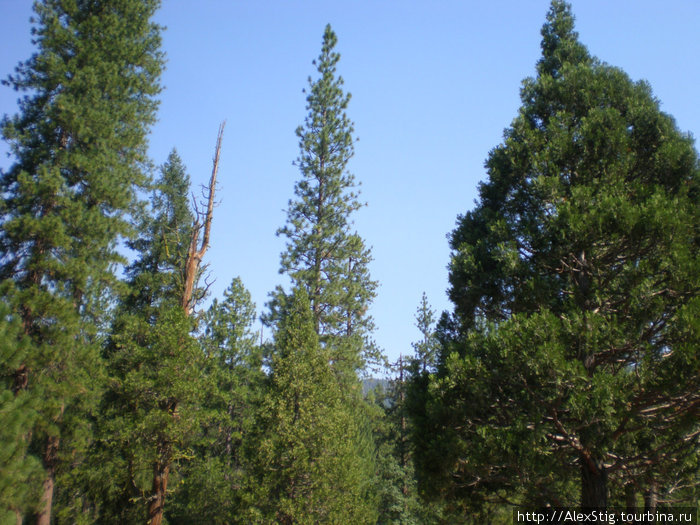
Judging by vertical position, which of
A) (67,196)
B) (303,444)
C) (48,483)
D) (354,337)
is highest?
(67,196)

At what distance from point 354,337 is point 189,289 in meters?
9.22

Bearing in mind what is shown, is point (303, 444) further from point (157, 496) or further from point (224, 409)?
point (224, 409)

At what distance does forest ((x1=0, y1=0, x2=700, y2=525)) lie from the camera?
6.94 m

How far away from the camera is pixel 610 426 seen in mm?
6285

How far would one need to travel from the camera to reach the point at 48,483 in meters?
12.1

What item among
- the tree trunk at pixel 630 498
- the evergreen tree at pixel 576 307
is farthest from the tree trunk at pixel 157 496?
the tree trunk at pixel 630 498

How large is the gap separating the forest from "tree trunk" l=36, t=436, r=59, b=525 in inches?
2.8

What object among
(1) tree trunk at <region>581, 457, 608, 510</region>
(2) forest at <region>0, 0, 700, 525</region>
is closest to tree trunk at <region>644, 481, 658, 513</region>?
(2) forest at <region>0, 0, 700, 525</region>

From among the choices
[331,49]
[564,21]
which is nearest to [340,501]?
[564,21]

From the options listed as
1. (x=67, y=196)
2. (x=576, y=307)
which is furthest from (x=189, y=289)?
(x=576, y=307)


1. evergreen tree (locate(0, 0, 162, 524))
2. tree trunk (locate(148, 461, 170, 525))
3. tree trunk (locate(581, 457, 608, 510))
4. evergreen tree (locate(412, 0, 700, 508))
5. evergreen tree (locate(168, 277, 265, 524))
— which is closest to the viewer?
evergreen tree (locate(412, 0, 700, 508))

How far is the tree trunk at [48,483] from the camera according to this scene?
11.8 m

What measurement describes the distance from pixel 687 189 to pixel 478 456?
5438mm

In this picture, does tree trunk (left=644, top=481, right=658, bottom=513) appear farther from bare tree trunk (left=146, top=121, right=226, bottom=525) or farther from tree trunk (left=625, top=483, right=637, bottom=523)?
bare tree trunk (left=146, top=121, right=226, bottom=525)
